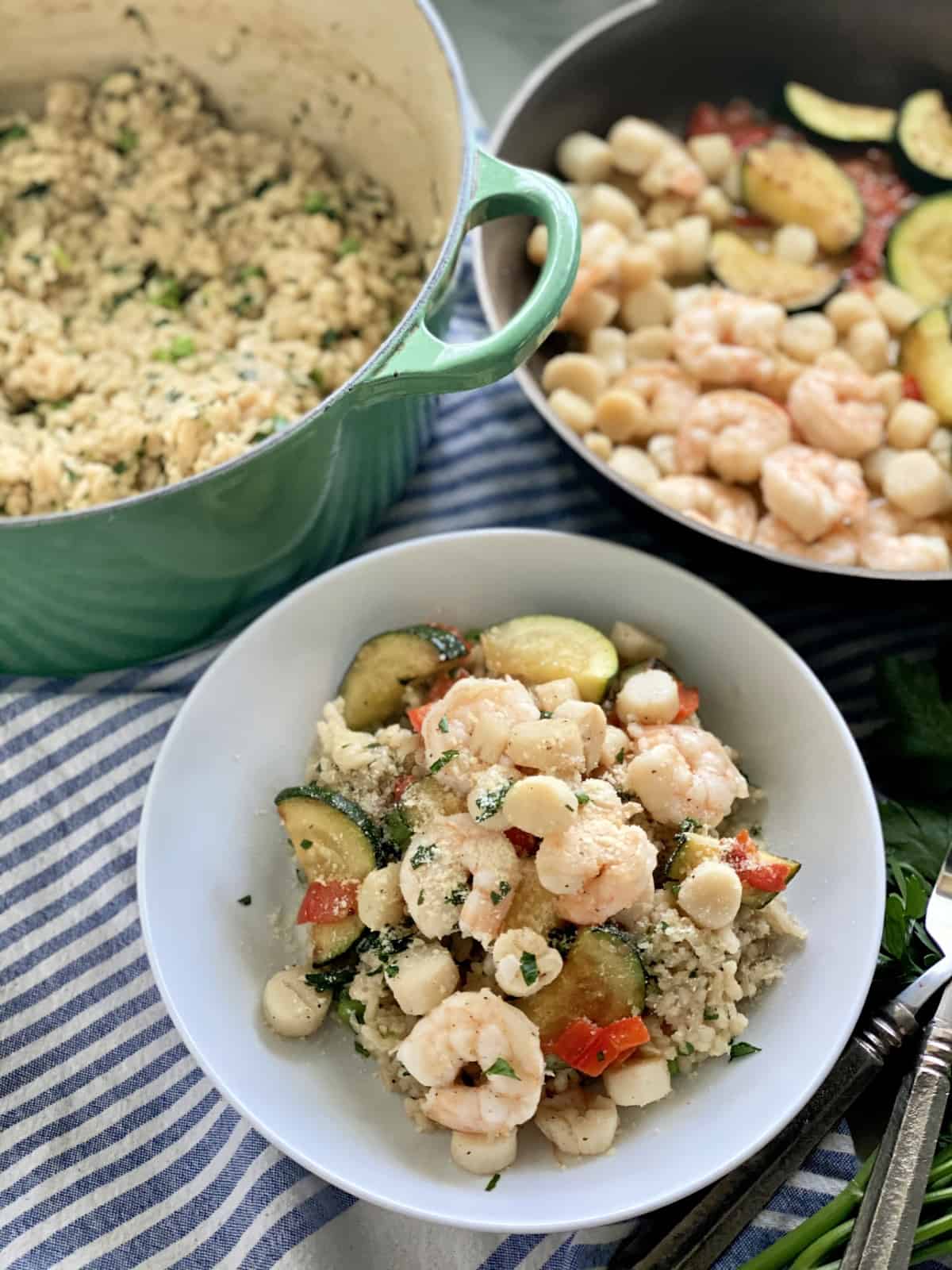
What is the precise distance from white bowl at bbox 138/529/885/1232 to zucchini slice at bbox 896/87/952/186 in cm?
77

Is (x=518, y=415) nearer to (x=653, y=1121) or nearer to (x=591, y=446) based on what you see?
(x=591, y=446)

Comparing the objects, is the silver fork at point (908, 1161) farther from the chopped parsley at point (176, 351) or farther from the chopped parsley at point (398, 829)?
the chopped parsley at point (176, 351)

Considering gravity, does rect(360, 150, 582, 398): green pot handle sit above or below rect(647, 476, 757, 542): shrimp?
above

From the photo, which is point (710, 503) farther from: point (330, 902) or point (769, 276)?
point (330, 902)

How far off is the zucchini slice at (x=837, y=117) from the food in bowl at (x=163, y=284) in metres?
0.61

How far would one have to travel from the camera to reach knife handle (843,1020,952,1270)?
3.73 feet

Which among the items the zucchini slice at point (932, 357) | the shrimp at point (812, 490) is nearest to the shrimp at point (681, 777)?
the shrimp at point (812, 490)

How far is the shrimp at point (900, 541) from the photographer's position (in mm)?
1408

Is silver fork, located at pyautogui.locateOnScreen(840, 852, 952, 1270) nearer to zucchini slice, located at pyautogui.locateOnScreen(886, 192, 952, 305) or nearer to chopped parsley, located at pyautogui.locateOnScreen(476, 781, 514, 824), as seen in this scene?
chopped parsley, located at pyautogui.locateOnScreen(476, 781, 514, 824)

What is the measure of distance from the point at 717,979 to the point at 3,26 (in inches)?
54.7

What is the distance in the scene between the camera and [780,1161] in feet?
3.90

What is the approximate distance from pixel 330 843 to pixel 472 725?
18 centimetres

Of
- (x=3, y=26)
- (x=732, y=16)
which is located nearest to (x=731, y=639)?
(x=732, y=16)

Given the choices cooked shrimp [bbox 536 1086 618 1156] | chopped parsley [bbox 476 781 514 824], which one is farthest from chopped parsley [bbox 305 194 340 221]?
cooked shrimp [bbox 536 1086 618 1156]
